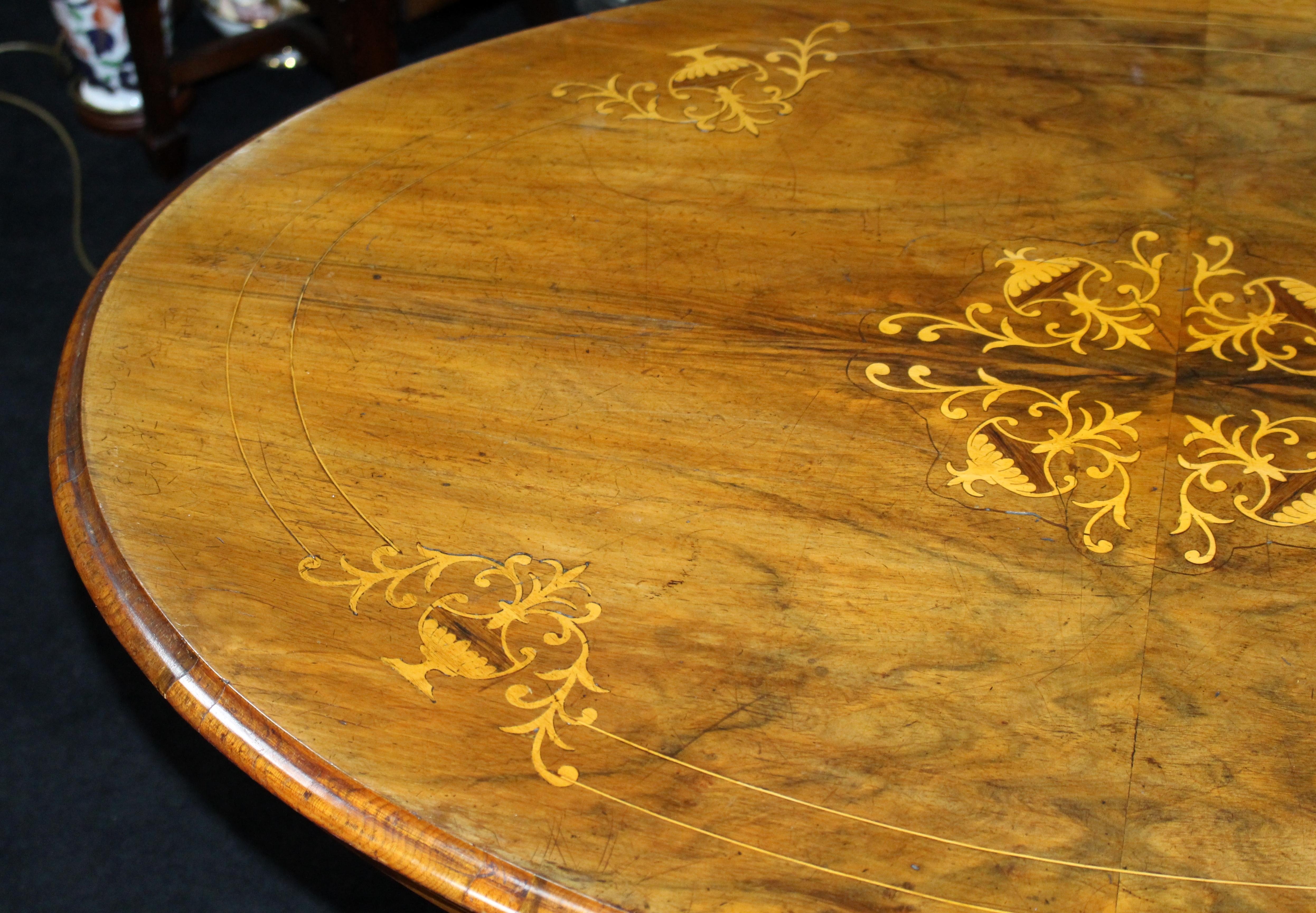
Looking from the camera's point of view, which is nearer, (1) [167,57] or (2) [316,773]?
(2) [316,773]

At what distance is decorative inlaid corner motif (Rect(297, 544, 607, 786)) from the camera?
2.92ft

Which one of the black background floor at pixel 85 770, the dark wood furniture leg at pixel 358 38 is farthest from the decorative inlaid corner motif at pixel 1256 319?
the dark wood furniture leg at pixel 358 38

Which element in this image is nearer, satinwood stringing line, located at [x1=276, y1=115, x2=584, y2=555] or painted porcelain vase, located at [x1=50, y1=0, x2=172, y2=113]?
satinwood stringing line, located at [x1=276, y1=115, x2=584, y2=555]

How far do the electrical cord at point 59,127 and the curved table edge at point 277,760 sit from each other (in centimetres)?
165

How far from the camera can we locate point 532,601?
3.12ft

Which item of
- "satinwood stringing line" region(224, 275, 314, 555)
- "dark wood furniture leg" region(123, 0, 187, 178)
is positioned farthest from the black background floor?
"satinwood stringing line" region(224, 275, 314, 555)

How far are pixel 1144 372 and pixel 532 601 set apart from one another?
2.01 feet

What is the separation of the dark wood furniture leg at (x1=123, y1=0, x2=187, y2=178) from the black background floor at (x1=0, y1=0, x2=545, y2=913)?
30cm

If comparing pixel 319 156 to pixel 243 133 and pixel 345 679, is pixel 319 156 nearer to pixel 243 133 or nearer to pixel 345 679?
pixel 345 679

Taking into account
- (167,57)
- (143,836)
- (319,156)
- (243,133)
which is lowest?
(143,836)

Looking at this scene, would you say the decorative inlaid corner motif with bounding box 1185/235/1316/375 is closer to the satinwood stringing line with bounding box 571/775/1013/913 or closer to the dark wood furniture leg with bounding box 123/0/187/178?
the satinwood stringing line with bounding box 571/775/1013/913

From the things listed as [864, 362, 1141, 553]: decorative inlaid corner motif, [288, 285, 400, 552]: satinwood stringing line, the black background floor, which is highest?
[288, 285, 400, 552]: satinwood stringing line

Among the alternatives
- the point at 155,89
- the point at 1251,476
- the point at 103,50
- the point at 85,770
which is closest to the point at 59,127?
the point at 103,50

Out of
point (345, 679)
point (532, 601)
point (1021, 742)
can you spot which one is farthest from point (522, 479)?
point (1021, 742)
